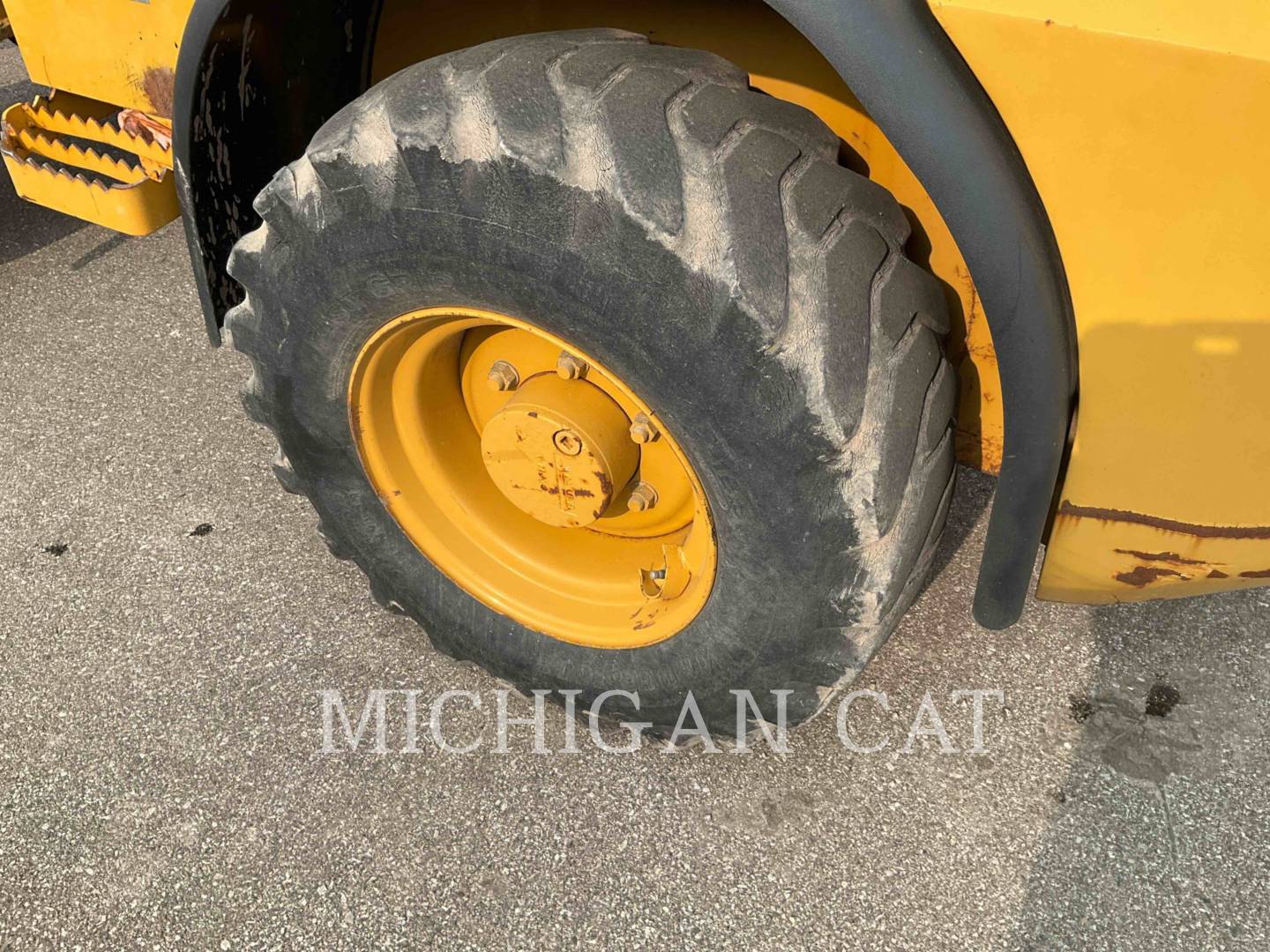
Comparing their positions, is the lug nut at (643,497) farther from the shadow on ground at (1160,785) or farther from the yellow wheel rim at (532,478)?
the shadow on ground at (1160,785)

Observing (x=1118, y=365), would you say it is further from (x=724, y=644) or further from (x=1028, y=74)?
(x=724, y=644)

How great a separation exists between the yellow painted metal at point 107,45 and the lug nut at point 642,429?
1.07 metres

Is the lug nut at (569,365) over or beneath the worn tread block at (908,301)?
beneath

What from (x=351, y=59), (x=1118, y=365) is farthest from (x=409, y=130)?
(x=1118, y=365)

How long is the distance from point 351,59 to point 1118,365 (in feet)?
4.67

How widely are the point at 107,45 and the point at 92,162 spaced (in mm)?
377

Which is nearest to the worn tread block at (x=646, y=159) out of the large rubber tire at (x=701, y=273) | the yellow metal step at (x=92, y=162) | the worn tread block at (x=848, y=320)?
the large rubber tire at (x=701, y=273)

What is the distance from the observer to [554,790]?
1.83m

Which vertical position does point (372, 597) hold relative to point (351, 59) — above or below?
below

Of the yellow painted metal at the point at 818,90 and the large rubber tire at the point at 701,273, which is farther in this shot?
the yellow painted metal at the point at 818,90

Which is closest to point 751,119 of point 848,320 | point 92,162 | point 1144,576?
point 848,320

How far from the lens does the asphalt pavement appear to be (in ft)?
5.41

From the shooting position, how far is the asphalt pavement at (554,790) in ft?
5.41

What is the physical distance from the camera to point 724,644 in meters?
1.58
